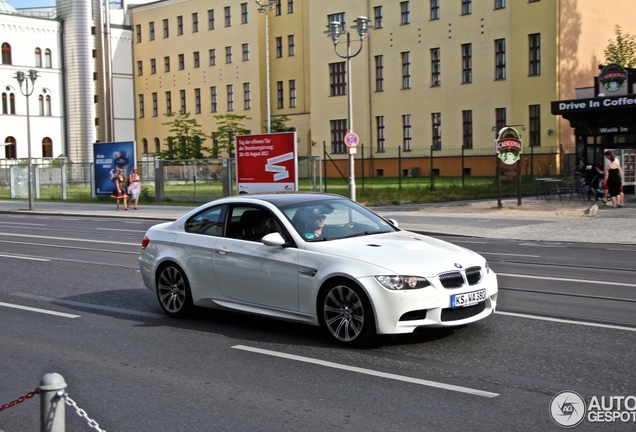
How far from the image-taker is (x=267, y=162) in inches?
1240

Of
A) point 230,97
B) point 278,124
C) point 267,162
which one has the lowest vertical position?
point 267,162

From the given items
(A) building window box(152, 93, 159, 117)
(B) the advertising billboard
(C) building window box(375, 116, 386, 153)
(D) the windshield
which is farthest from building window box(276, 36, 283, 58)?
(D) the windshield

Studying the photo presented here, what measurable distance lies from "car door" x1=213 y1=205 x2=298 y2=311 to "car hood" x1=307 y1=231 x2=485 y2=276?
376mm

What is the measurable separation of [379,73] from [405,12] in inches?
203

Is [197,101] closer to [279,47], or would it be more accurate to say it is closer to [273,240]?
[279,47]

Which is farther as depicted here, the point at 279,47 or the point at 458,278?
the point at 279,47

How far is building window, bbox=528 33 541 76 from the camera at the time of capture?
56.4 m

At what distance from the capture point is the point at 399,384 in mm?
6414

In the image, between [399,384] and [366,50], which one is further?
[366,50]

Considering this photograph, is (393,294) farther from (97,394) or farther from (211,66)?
(211,66)

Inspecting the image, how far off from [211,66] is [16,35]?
845 inches

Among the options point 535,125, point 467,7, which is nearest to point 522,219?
point 535,125

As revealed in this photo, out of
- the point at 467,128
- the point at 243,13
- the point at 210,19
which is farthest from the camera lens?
the point at 210,19

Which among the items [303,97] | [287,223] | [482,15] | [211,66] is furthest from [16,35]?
[287,223]
